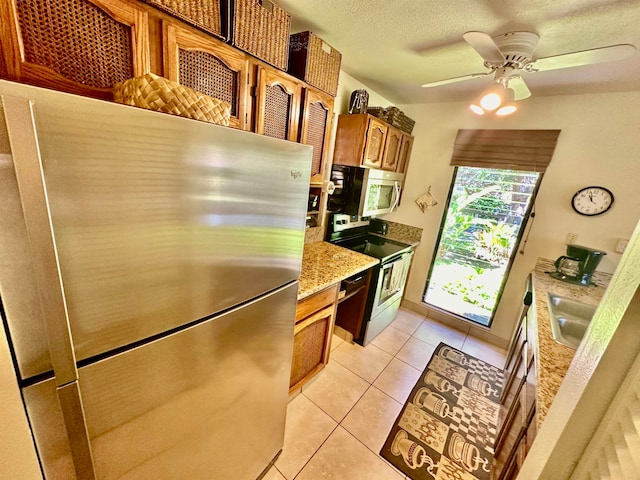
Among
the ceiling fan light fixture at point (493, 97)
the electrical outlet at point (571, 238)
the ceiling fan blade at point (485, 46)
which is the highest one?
the ceiling fan blade at point (485, 46)

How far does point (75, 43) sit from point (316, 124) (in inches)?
47.9

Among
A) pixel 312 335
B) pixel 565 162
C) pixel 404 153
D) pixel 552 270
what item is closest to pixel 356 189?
pixel 404 153

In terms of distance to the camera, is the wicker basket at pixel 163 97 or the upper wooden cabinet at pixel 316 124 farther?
the upper wooden cabinet at pixel 316 124

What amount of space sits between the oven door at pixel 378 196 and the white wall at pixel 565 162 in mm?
505

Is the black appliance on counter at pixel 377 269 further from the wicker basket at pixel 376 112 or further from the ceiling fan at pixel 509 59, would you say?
the ceiling fan at pixel 509 59

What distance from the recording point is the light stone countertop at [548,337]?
2.99ft

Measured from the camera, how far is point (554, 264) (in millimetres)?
2307

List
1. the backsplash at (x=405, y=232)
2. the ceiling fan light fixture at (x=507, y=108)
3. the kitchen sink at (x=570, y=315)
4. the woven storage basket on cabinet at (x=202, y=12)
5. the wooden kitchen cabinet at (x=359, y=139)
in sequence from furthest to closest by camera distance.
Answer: the backsplash at (x=405, y=232) < the wooden kitchen cabinet at (x=359, y=139) < the kitchen sink at (x=570, y=315) < the ceiling fan light fixture at (x=507, y=108) < the woven storage basket on cabinet at (x=202, y=12)

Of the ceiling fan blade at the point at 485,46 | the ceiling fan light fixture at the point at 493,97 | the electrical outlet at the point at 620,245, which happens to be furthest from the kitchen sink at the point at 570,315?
the ceiling fan blade at the point at 485,46

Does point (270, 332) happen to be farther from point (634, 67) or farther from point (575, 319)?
point (634, 67)

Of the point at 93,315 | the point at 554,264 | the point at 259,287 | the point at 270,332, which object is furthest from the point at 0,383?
the point at 554,264

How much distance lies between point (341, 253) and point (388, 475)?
146 centimetres

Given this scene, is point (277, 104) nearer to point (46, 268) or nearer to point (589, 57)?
point (46, 268)

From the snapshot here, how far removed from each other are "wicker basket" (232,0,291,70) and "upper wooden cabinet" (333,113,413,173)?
93 centimetres
